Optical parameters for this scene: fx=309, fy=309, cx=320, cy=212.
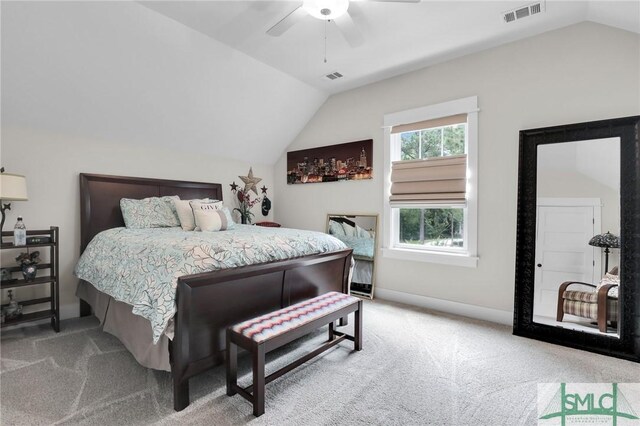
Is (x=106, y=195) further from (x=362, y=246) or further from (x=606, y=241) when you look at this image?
(x=606, y=241)

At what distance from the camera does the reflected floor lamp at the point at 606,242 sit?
8.41ft

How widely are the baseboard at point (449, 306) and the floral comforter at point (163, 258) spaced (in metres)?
1.41

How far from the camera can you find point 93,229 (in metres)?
3.33

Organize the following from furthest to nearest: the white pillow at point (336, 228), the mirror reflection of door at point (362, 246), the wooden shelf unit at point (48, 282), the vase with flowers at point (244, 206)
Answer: the vase with flowers at point (244, 206), the white pillow at point (336, 228), the mirror reflection of door at point (362, 246), the wooden shelf unit at point (48, 282)

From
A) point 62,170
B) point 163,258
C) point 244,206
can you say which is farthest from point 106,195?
point 163,258

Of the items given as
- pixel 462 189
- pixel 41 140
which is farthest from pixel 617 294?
pixel 41 140

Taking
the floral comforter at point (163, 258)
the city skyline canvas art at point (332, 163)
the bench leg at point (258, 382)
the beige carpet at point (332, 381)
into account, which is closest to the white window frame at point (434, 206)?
the city skyline canvas art at point (332, 163)

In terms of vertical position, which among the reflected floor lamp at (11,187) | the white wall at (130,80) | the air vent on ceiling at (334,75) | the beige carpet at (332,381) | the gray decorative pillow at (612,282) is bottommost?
the beige carpet at (332,381)

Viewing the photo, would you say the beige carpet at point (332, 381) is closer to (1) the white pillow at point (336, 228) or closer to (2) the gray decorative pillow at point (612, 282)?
(2) the gray decorative pillow at point (612, 282)

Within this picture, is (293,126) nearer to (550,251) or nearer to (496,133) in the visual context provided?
(496,133)

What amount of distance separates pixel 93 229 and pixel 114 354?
151cm

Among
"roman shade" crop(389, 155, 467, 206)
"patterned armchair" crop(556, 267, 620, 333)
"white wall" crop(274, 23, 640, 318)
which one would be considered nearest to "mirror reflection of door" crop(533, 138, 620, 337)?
"patterned armchair" crop(556, 267, 620, 333)

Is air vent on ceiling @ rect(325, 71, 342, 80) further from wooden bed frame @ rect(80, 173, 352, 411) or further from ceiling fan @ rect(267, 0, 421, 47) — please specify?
wooden bed frame @ rect(80, 173, 352, 411)

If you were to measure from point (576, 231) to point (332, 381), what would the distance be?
8.04 ft
